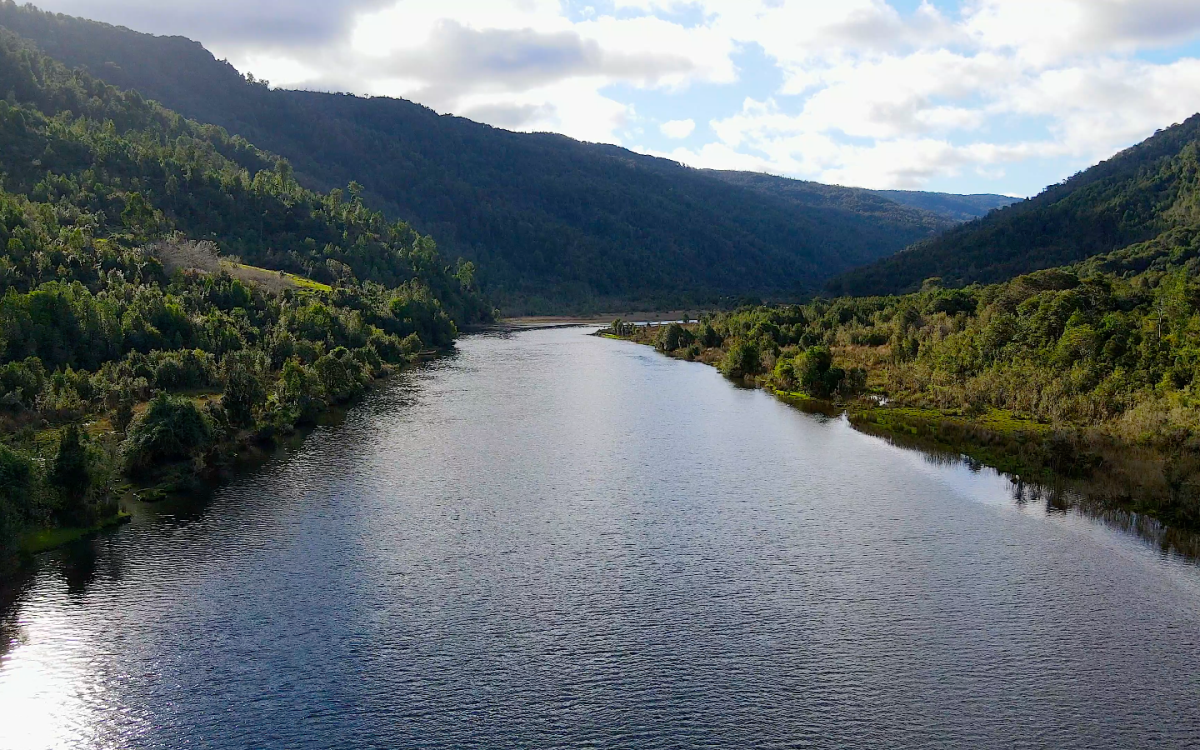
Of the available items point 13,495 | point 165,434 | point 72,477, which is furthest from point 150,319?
point 13,495

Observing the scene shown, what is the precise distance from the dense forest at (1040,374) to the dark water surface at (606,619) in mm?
8802

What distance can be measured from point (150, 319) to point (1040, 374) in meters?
92.0

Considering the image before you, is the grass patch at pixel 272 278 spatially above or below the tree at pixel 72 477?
above

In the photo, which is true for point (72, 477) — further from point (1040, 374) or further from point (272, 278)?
point (272, 278)

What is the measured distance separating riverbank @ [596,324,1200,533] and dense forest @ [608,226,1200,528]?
14cm

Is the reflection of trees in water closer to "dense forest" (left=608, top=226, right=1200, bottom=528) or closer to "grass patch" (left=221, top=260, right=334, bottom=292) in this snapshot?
"dense forest" (left=608, top=226, right=1200, bottom=528)

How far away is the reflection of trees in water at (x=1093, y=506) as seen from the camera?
4750 cm

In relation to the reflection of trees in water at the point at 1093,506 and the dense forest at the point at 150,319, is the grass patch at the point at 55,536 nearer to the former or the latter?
the dense forest at the point at 150,319

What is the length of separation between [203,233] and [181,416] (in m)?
126

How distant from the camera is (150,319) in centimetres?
9406

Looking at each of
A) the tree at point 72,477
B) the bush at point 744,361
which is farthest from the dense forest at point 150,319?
the bush at point 744,361

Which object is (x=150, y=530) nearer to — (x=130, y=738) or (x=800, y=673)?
(x=130, y=738)

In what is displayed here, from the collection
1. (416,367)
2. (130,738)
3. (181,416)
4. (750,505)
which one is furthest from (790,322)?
(130,738)

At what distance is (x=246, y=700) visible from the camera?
30656mm
